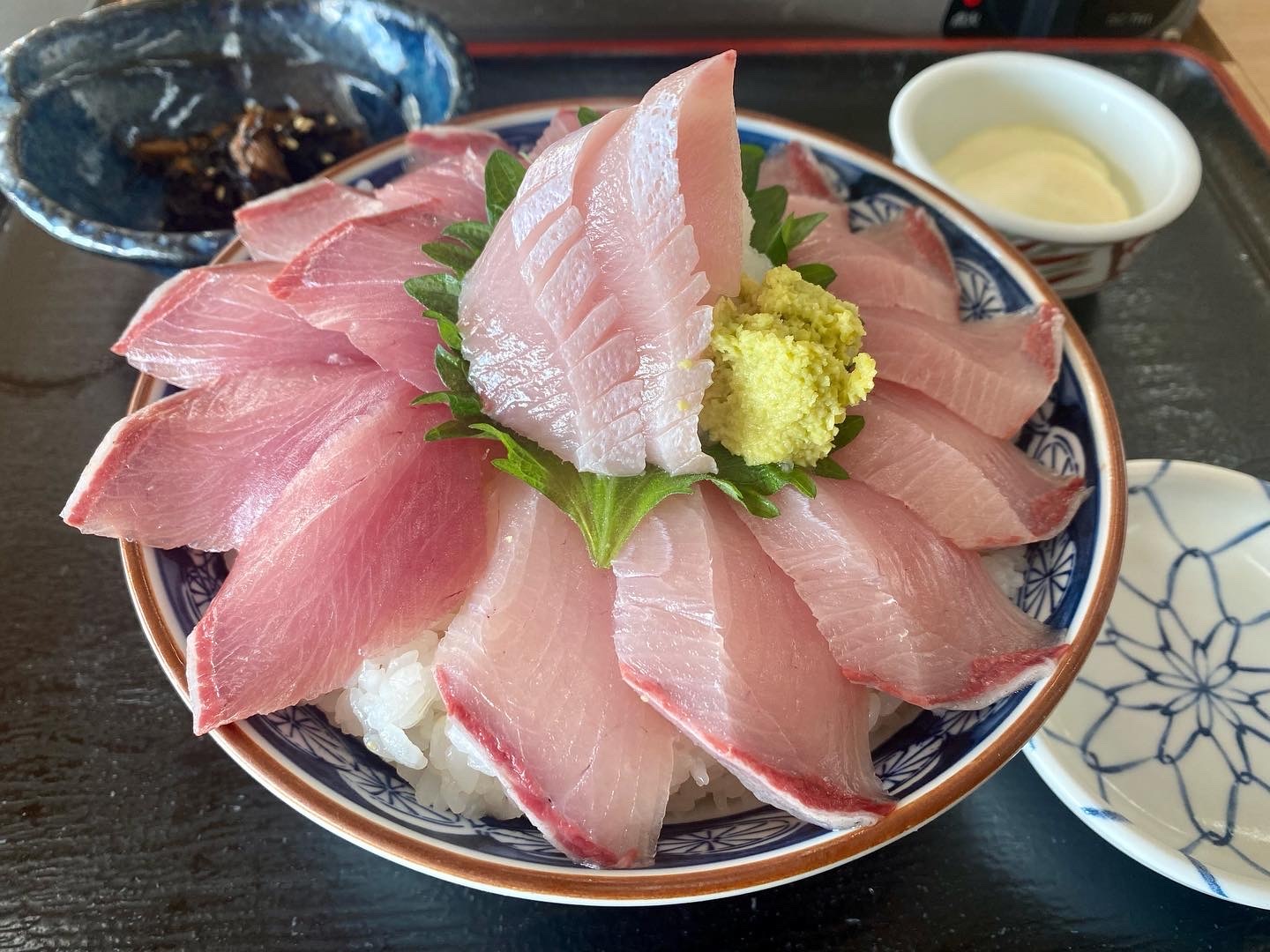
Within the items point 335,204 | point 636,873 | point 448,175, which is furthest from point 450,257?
point 636,873

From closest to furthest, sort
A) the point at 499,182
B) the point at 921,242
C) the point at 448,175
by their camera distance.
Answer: the point at 499,182 < the point at 448,175 < the point at 921,242

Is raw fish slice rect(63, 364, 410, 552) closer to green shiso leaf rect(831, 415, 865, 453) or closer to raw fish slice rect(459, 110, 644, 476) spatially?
raw fish slice rect(459, 110, 644, 476)

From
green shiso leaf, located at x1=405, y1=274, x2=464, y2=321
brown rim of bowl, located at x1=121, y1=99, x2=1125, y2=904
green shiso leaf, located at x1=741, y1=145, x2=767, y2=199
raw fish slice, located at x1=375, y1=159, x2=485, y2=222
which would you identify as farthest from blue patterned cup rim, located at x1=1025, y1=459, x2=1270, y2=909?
raw fish slice, located at x1=375, y1=159, x2=485, y2=222

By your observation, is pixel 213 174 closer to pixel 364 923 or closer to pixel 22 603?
pixel 22 603

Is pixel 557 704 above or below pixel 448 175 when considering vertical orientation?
below

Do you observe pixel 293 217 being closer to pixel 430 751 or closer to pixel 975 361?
pixel 430 751

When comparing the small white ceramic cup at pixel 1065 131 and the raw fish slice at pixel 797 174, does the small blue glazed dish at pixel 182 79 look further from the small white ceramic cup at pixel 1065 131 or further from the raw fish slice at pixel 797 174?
the small white ceramic cup at pixel 1065 131
